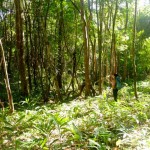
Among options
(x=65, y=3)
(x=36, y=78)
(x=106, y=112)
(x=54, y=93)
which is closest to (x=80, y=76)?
(x=36, y=78)

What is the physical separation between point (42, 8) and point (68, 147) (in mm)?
9342

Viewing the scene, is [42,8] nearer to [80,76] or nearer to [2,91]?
[2,91]

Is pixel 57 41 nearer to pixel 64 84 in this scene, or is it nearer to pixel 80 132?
pixel 64 84

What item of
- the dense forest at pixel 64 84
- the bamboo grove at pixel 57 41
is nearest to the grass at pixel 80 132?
the dense forest at pixel 64 84

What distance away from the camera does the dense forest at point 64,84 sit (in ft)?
16.8

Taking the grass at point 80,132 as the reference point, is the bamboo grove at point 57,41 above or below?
above

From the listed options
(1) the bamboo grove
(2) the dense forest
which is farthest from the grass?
(1) the bamboo grove

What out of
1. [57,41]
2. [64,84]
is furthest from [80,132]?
[64,84]

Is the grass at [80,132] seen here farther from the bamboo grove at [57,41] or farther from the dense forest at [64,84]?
the bamboo grove at [57,41]

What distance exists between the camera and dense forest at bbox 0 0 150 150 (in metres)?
5.11

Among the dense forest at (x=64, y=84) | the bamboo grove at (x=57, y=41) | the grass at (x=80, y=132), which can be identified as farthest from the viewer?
the bamboo grove at (x=57, y=41)

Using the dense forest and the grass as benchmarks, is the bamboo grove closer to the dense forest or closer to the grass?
the dense forest

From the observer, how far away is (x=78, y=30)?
15.4m

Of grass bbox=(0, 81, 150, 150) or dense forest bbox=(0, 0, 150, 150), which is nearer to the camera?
grass bbox=(0, 81, 150, 150)
